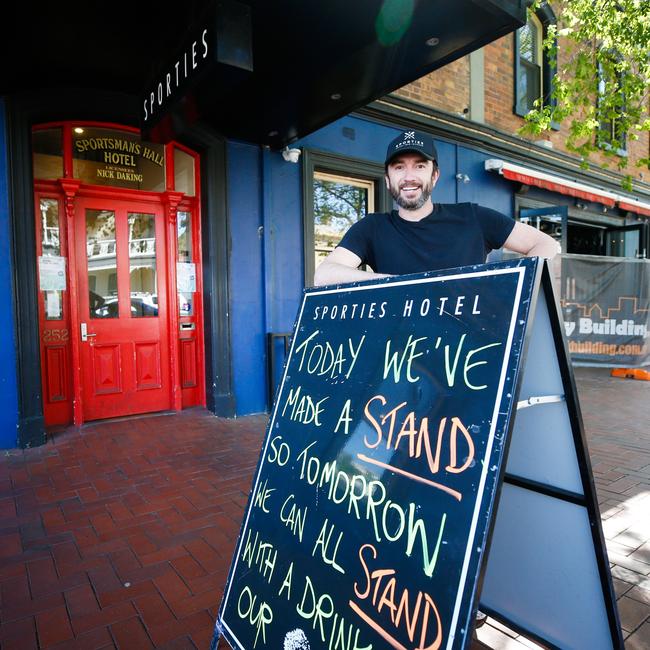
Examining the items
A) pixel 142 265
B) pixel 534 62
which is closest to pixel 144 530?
pixel 142 265

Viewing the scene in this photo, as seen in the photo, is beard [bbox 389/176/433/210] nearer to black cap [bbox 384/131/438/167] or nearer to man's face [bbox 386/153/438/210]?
man's face [bbox 386/153/438/210]

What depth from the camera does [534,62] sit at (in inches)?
361

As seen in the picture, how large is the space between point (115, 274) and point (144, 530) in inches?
125

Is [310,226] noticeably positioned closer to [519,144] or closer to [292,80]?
[292,80]

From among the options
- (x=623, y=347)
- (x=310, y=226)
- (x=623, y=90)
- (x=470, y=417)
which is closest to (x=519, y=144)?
(x=623, y=90)

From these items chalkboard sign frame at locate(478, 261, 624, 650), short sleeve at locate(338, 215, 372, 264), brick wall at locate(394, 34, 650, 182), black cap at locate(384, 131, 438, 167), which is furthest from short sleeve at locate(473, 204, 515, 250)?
brick wall at locate(394, 34, 650, 182)

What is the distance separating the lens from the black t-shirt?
1943 mm

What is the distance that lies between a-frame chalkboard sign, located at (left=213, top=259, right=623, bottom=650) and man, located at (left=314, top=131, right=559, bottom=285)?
269mm

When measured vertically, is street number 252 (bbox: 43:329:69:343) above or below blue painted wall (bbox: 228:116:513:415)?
below

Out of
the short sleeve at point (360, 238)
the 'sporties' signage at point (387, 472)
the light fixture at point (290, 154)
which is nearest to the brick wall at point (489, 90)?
the light fixture at point (290, 154)

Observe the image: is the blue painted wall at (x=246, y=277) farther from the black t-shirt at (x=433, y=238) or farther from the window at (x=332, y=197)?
the black t-shirt at (x=433, y=238)

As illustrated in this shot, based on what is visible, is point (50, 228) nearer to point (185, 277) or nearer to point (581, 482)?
point (185, 277)

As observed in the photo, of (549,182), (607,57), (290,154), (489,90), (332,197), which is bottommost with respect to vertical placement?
(332,197)

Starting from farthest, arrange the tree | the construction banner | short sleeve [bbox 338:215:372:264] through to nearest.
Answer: the construction banner
the tree
short sleeve [bbox 338:215:372:264]
